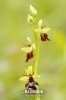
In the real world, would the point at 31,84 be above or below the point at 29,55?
below

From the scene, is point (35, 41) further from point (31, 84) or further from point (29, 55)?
point (31, 84)

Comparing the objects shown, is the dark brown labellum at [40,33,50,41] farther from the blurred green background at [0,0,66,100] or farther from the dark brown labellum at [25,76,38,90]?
the dark brown labellum at [25,76,38,90]

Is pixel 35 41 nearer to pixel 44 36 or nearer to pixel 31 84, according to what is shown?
pixel 44 36

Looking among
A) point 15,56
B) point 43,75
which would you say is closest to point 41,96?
point 43,75

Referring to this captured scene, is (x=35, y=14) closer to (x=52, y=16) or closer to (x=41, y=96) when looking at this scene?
(x=52, y=16)

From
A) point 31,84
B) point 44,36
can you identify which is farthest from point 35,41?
point 31,84

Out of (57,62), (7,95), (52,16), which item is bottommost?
(7,95)

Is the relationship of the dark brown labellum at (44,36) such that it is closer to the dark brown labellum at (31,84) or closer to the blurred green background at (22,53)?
the blurred green background at (22,53)

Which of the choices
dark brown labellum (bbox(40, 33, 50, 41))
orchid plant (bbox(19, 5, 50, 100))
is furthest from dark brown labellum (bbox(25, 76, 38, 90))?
Answer: dark brown labellum (bbox(40, 33, 50, 41))
